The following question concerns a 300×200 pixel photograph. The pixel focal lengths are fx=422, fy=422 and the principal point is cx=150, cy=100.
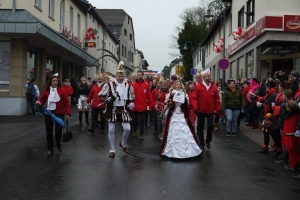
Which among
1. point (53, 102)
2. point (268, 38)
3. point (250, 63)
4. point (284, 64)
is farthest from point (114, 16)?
point (53, 102)

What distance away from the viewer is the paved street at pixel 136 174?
595 cm

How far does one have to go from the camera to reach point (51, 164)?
804 cm

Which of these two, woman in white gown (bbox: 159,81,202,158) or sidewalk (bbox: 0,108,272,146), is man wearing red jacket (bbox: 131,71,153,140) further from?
woman in white gown (bbox: 159,81,202,158)

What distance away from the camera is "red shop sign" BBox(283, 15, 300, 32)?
707 inches

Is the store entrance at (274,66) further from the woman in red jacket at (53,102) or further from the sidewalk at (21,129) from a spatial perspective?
the woman in red jacket at (53,102)

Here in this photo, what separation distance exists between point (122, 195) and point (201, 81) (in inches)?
200

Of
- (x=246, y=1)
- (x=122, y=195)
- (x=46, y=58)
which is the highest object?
(x=246, y=1)

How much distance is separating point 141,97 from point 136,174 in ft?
18.5

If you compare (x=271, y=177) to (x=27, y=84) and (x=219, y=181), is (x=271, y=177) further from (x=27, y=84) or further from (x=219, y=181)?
(x=27, y=84)

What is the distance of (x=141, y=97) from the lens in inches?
499

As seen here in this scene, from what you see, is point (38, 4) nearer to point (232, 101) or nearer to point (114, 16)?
point (232, 101)

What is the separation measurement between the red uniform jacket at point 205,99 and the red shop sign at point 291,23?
9.50m

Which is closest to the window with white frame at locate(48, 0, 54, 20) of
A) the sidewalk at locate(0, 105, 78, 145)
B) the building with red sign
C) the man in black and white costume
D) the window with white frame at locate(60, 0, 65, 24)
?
the window with white frame at locate(60, 0, 65, 24)

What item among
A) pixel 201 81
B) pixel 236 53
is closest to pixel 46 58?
pixel 236 53
